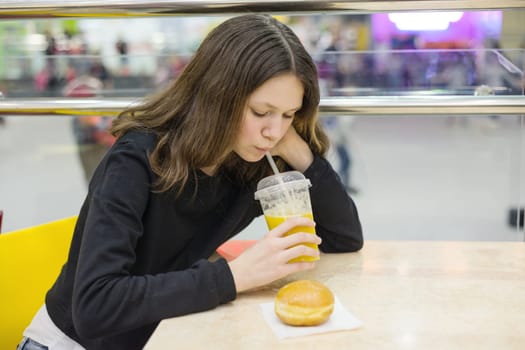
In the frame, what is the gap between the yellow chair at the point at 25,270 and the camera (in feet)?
4.09

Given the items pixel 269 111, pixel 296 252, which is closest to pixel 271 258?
pixel 296 252

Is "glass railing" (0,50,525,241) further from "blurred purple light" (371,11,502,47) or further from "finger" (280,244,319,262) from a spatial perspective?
"finger" (280,244,319,262)

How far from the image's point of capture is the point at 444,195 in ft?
12.0

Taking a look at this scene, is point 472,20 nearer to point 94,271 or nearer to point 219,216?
point 219,216

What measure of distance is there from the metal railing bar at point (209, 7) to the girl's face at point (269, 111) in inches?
11.9

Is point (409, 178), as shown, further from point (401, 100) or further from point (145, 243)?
A: point (145, 243)

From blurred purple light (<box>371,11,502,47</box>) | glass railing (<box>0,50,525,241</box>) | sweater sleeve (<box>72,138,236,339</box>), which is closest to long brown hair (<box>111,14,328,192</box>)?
sweater sleeve (<box>72,138,236,339</box>)

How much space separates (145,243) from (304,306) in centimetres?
40

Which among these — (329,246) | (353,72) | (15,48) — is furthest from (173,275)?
(15,48)

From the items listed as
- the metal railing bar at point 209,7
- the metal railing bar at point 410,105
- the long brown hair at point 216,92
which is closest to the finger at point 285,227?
the long brown hair at point 216,92

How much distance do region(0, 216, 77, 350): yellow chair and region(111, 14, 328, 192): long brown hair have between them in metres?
0.33

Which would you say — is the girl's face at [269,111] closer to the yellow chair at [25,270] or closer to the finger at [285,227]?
the finger at [285,227]

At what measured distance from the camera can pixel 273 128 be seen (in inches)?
43.6

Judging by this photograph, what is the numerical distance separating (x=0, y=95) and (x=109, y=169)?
27.2 inches
